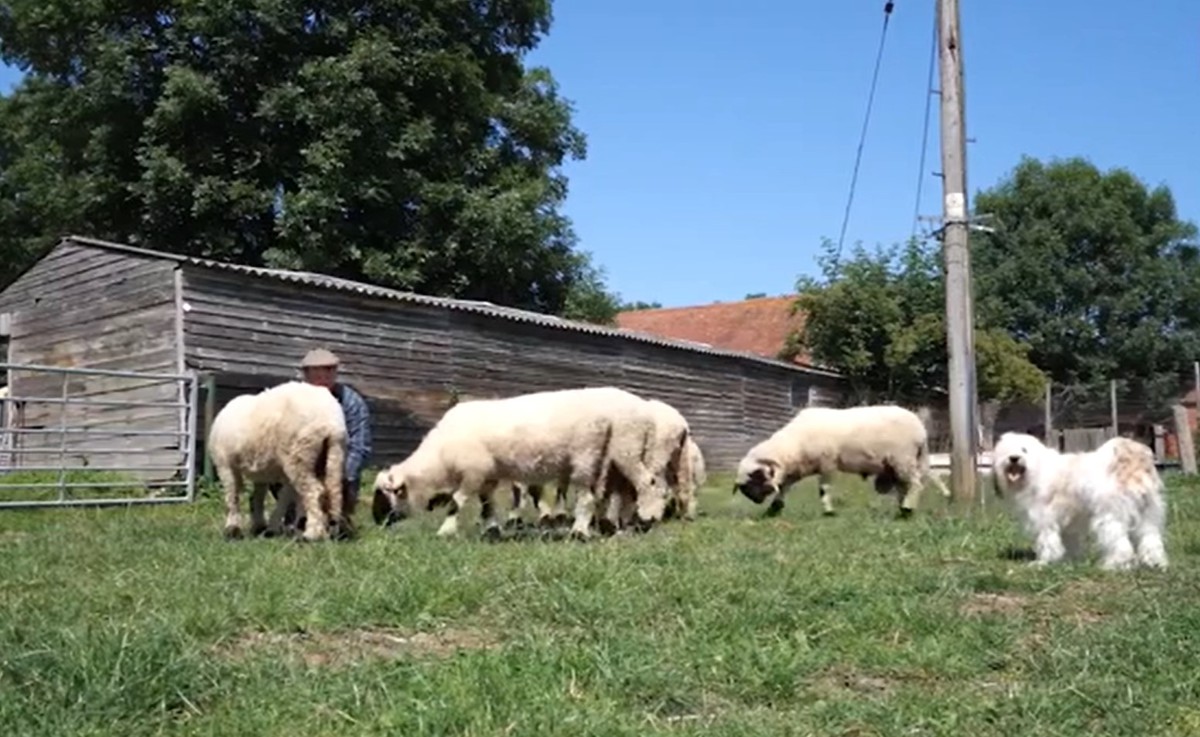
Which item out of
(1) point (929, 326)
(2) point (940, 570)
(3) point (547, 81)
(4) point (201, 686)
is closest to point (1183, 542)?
(2) point (940, 570)

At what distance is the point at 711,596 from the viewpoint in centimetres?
668

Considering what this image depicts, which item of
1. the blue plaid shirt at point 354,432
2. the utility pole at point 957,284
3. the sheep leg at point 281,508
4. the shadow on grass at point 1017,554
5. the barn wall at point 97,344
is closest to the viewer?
the shadow on grass at point 1017,554

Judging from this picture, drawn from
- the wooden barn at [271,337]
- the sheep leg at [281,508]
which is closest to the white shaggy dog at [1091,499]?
the sheep leg at [281,508]

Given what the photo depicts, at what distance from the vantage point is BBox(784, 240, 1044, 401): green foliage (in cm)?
3397

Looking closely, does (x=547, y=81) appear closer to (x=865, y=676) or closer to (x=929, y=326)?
(x=929, y=326)

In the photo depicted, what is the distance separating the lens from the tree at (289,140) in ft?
96.1

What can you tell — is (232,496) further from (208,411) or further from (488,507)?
(208,411)

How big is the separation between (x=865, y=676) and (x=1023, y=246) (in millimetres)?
46172

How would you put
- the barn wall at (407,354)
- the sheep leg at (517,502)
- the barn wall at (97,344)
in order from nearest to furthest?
the sheep leg at (517,502) → the barn wall at (97,344) → the barn wall at (407,354)

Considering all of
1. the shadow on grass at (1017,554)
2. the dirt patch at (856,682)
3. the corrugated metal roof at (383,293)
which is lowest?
the dirt patch at (856,682)

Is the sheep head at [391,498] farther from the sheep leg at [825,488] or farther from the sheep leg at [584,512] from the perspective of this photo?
the sheep leg at [825,488]

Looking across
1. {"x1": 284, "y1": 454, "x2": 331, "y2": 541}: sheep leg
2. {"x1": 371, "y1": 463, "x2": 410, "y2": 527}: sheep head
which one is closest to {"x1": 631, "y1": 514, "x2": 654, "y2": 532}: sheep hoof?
{"x1": 371, "y1": 463, "x2": 410, "y2": 527}: sheep head

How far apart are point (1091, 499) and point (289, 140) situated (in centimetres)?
2494

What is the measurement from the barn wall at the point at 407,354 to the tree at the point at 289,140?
5286mm
